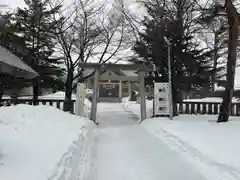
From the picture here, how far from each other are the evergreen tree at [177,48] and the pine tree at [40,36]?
6554 millimetres

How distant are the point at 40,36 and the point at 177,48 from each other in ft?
31.9

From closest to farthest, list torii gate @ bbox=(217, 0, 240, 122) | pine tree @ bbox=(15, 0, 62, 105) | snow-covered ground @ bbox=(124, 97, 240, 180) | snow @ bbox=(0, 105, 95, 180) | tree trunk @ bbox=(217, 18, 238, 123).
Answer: snow @ bbox=(0, 105, 95, 180), snow-covered ground @ bbox=(124, 97, 240, 180), torii gate @ bbox=(217, 0, 240, 122), tree trunk @ bbox=(217, 18, 238, 123), pine tree @ bbox=(15, 0, 62, 105)

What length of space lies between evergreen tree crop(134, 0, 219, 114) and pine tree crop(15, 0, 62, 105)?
655 cm

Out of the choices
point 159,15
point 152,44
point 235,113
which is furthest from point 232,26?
point 235,113

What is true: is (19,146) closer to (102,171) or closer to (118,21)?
(102,171)

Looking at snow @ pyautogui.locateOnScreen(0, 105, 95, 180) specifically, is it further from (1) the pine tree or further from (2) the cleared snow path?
(1) the pine tree

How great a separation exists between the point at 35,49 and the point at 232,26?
1347cm

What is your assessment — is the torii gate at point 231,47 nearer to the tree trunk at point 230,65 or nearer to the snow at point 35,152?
the tree trunk at point 230,65

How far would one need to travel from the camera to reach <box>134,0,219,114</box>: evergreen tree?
17.4 meters

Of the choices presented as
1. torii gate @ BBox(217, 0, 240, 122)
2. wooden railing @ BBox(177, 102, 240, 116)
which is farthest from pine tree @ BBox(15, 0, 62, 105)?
torii gate @ BBox(217, 0, 240, 122)

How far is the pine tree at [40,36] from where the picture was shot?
821 inches

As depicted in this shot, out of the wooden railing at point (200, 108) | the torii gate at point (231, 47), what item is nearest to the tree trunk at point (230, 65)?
the torii gate at point (231, 47)

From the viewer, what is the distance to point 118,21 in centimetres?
2264

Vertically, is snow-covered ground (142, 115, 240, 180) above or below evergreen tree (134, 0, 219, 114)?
below
